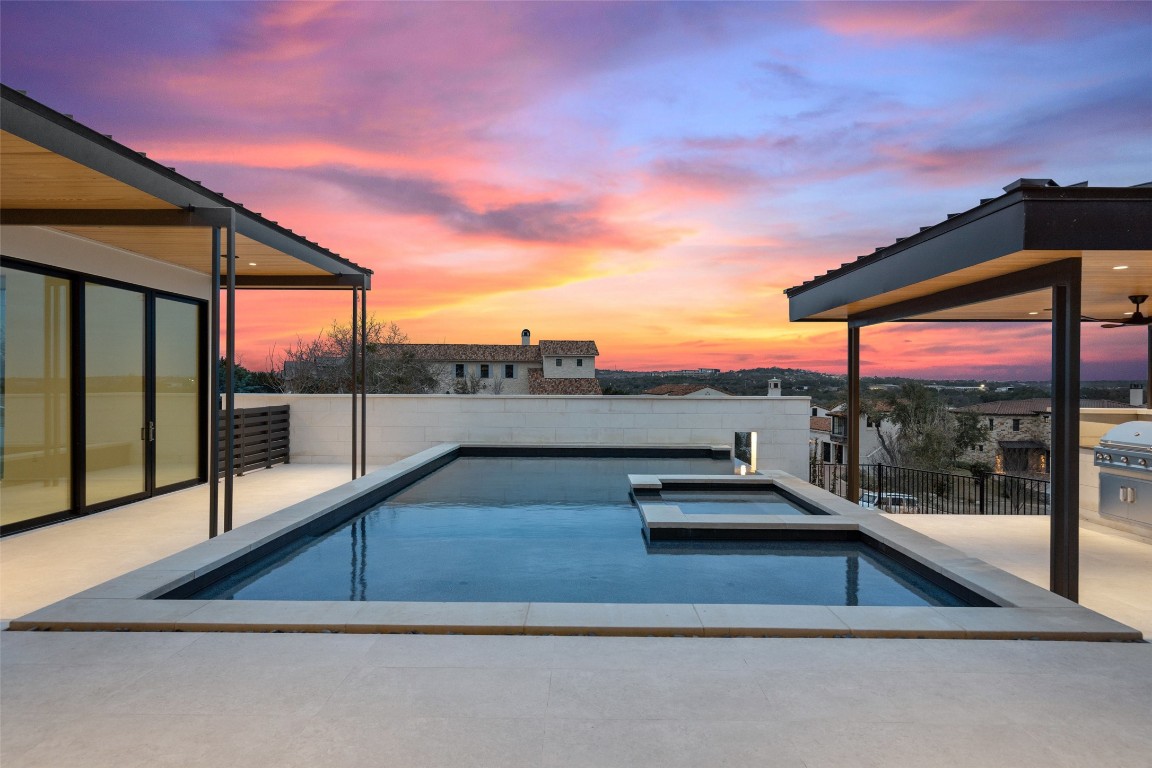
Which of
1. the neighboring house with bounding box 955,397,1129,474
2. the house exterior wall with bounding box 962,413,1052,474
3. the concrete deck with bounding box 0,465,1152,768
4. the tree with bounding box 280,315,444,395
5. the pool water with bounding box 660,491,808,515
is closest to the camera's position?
the concrete deck with bounding box 0,465,1152,768

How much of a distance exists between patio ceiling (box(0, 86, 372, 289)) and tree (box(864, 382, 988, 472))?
33964 millimetres

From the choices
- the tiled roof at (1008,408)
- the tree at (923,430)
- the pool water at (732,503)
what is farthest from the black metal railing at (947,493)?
the tiled roof at (1008,408)

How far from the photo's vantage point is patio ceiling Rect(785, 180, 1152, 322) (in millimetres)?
3707

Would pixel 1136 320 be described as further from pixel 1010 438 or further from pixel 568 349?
pixel 1010 438

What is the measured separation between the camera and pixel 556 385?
3778 centimetres

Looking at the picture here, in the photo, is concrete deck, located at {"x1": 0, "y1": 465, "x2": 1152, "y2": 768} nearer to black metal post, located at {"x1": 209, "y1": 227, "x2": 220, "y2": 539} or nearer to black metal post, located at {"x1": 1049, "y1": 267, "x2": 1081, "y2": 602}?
black metal post, located at {"x1": 1049, "y1": 267, "x2": 1081, "y2": 602}

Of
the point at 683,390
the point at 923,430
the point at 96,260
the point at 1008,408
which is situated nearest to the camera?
the point at 96,260

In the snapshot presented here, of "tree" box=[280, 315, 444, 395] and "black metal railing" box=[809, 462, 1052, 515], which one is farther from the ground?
"tree" box=[280, 315, 444, 395]

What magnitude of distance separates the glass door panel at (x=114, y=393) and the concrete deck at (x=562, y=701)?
441 cm

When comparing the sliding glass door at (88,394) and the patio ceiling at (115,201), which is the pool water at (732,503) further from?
the sliding glass door at (88,394)

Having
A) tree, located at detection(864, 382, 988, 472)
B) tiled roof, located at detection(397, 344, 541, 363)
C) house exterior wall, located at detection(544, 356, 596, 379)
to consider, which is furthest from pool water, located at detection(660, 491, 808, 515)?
tiled roof, located at detection(397, 344, 541, 363)

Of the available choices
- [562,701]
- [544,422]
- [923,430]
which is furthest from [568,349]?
[562,701]

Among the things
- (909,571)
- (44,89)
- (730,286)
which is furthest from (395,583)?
(730,286)

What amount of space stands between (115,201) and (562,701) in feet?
15.9
